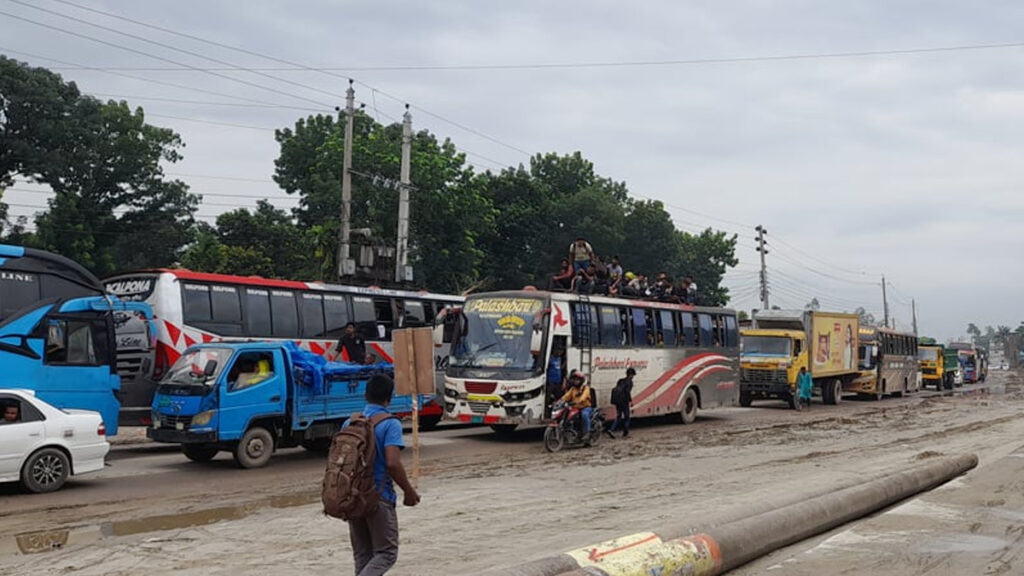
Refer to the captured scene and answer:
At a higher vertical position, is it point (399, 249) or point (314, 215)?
point (314, 215)

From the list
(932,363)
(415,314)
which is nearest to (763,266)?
(932,363)

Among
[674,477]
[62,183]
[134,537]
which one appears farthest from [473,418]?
[62,183]

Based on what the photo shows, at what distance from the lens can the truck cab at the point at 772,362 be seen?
108 ft

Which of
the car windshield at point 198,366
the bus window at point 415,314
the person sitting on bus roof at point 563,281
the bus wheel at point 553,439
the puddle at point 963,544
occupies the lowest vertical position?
the puddle at point 963,544

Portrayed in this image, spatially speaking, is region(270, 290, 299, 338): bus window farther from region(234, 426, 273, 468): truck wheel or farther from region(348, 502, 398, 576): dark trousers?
region(348, 502, 398, 576): dark trousers

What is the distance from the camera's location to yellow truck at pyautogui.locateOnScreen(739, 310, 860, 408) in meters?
33.0

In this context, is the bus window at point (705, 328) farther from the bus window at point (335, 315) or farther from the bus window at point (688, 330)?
the bus window at point (335, 315)

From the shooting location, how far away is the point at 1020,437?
2173 centimetres

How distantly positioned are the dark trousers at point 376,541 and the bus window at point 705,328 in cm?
2128

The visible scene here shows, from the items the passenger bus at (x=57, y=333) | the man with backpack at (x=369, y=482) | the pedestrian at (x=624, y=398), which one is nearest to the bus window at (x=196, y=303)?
the passenger bus at (x=57, y=333)

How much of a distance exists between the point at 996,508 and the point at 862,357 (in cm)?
3040

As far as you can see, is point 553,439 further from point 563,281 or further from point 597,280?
point 597,280

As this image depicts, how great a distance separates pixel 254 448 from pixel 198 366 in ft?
5.33

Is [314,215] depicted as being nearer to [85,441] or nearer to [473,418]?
[473,418]
